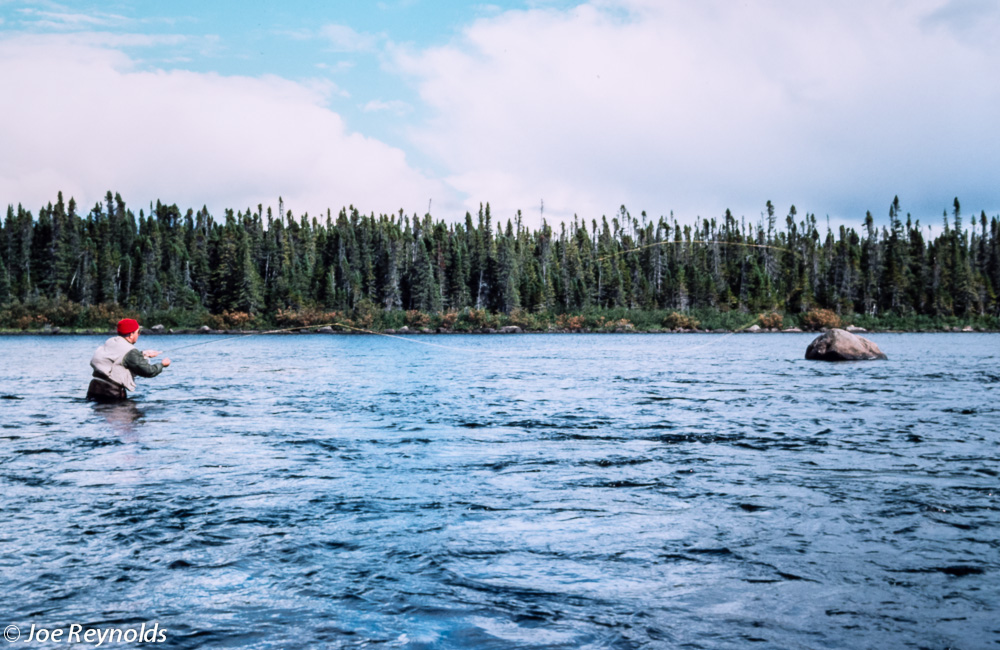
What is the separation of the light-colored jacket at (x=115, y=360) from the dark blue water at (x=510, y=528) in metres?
1.62

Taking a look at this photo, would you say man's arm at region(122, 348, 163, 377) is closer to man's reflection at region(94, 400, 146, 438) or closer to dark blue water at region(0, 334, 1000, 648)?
man's reflection at region(94, 400, 146, 438)

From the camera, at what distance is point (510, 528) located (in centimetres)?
688

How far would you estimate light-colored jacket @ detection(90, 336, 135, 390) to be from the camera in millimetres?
15930

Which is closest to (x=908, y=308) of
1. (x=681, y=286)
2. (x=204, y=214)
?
(x=681, y=286)

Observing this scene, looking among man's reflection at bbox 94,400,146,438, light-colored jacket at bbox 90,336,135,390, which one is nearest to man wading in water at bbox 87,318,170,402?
light-colored jacket at bbox 90,336,135,390

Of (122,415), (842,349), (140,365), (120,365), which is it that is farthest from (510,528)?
(842,349)

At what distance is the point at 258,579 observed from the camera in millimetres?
5496

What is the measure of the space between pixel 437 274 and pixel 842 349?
110689mm

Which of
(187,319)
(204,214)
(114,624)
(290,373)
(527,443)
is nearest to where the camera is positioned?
(114,624)

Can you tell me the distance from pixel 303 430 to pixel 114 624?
27.6 ft

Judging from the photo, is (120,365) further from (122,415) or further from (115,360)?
(122,415)

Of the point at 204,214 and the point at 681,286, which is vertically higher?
the point at 204,214

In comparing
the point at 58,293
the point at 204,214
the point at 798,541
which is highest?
the point at 204,214

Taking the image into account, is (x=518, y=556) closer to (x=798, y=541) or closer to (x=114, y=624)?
(x=798, y=541)
